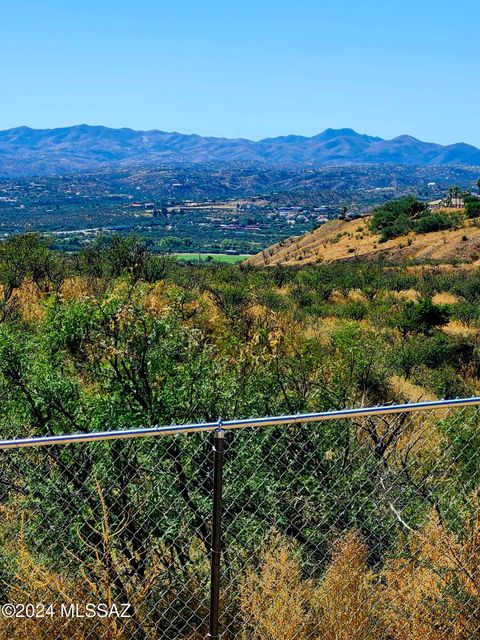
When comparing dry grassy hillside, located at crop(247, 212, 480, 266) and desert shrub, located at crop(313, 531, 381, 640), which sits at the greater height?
desert shrub, located at crop(313, 531, 381, 640)

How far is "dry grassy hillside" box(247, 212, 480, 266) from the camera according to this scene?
47.5 m

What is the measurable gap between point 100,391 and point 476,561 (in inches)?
197

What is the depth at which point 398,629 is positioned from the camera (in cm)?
443

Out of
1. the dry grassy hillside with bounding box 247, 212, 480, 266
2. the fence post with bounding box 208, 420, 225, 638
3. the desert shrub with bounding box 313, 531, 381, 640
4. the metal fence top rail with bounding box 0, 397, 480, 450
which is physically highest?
the metal fence top rail with bounding box 0, 397, 480, 450

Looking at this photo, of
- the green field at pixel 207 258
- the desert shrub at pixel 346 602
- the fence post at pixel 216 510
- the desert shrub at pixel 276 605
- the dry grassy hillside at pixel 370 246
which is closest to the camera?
the fence post at pixel 216 510

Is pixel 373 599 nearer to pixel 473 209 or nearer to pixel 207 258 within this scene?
pixel 473 209

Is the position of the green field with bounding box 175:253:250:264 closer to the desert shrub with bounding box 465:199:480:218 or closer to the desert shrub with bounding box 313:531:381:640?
the desert shrub with bounding box 465:199:480:218

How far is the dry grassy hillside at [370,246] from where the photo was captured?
156ft

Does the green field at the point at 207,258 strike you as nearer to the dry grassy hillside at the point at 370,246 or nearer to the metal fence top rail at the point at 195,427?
the dry grassy hillside at the point at 370,246

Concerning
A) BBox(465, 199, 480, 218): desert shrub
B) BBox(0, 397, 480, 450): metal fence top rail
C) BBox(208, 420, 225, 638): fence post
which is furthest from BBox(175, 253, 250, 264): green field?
BBox(208, 420, 225, 638): fence post

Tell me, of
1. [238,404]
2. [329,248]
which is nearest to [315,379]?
[238,404]

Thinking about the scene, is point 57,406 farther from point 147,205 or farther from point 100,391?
point 147,205

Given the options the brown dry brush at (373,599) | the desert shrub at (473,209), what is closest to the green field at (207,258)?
the desert shrub at (473,209)

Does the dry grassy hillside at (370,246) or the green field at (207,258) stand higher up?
the dry grassy hillside at (370,246)
